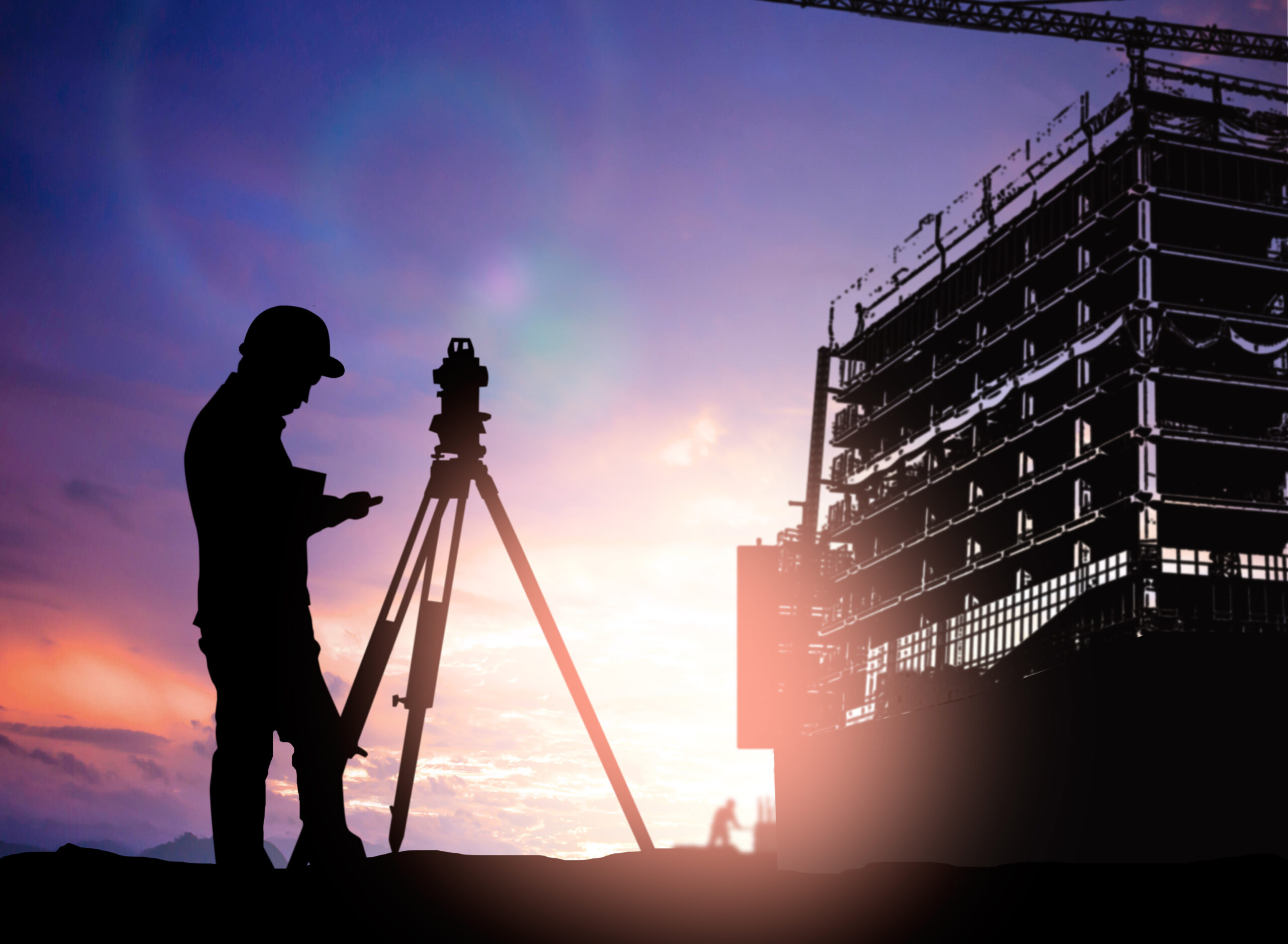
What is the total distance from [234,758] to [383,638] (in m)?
2.09

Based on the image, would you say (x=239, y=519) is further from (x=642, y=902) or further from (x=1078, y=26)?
(x=1078, y=26)

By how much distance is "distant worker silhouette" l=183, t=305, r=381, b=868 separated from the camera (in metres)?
4.70

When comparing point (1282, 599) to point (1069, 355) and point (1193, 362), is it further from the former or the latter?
point (1069, 355)

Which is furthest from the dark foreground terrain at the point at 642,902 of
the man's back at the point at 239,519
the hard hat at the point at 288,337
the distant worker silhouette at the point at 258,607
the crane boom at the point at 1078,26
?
the crane boom at the point at 1078,26

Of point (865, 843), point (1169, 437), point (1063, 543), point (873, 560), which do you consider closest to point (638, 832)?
point (1169, 437)

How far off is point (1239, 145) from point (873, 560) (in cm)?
2628

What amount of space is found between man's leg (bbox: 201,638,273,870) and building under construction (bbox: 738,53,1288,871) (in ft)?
114

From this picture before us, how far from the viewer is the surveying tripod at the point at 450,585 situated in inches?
277

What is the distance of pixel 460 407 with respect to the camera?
745 centimetres

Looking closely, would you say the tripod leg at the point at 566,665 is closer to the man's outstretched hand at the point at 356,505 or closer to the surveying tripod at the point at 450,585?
the surveying tripod at the point at 450,585

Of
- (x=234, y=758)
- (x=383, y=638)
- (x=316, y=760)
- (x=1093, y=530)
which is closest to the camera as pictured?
(x=234, y=758)

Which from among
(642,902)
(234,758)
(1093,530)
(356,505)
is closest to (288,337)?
(356,505)

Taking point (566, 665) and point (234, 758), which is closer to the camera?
point (234, 758)

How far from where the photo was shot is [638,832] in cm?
705
